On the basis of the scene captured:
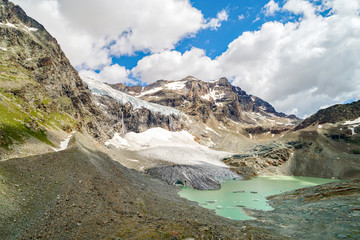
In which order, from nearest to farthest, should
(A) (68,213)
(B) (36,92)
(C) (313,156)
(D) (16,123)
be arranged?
(A) (68,213), (D) (16,123), (B) (36,92), (C) (313,156)

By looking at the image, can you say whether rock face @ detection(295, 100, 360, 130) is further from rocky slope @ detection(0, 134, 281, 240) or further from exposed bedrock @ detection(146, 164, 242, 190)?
rocky slope @ detection(0, 134, 281, 240)

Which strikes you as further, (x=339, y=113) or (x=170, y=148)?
(x=339, y=113)

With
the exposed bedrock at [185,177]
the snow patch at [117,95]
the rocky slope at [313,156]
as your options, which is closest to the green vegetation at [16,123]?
the exposed bedrock at [185,177]

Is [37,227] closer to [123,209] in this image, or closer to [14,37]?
[123,209]

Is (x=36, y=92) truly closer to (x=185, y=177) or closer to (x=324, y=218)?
(x=185, y=177)

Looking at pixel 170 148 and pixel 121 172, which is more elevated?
pixel 170 148

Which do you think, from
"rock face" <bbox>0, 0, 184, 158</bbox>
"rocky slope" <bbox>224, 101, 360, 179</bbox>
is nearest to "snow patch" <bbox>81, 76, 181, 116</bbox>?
"rock face" <bbox>0, 0, 184, 158</bbox>

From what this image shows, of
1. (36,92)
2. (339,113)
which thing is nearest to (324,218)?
(36,92)

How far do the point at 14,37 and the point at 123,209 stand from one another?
79962 mm

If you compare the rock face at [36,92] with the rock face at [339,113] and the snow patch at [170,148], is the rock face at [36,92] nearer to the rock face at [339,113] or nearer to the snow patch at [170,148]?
the snow patch at [170,148]

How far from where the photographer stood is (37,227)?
10.2 meters

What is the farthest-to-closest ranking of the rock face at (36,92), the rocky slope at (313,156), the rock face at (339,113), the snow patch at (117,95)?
the snow patch at (117,95) < the rock face at (339,113) < the rocky slope at (313,156) < the rock face at (36,92)

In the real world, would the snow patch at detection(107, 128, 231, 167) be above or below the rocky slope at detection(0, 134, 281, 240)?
above

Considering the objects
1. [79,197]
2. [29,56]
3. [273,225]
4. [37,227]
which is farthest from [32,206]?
[29,56]
